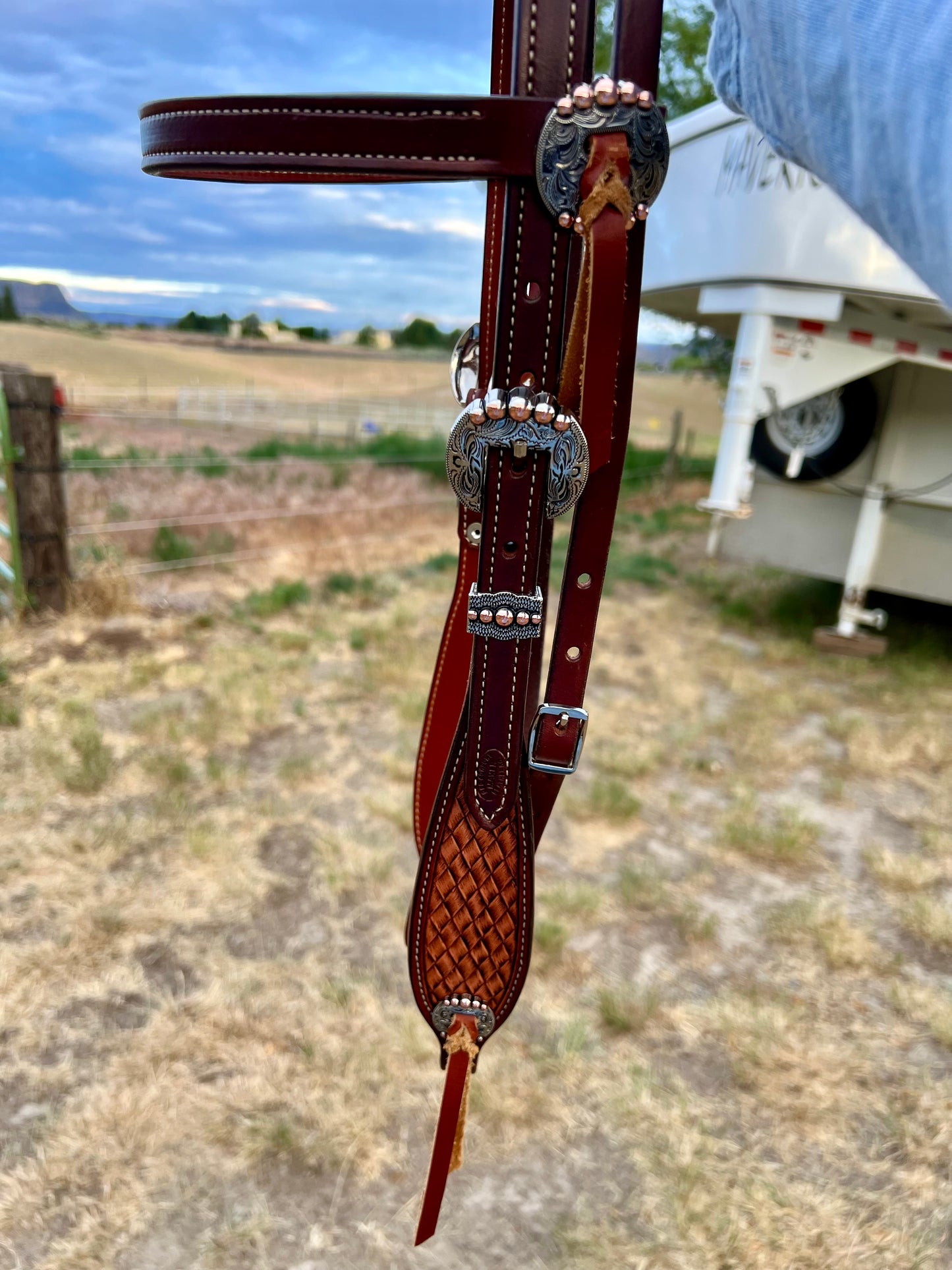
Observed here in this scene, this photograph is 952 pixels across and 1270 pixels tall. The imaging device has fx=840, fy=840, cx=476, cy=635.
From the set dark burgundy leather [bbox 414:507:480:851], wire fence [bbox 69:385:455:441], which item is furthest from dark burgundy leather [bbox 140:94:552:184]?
wire fence [bbox 69:385:455:441]

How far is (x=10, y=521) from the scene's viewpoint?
3.39m

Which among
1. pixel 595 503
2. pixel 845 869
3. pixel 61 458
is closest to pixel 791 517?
pixel 845 869

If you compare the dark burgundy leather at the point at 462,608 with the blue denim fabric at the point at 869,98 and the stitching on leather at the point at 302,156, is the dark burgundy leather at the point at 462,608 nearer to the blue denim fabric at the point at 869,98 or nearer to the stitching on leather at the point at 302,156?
the stitching on leather at the point at 302,156

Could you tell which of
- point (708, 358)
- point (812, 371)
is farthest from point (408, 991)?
point (708, 358)

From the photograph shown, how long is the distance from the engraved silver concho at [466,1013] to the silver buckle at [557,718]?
236mm

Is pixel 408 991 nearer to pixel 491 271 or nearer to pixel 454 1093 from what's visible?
pixel 454 1093

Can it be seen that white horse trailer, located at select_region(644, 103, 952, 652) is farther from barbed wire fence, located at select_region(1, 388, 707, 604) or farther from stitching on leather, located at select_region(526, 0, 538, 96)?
stitching on leather, located at select_region(526, 0, 538, 96)


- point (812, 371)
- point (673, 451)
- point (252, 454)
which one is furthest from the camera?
point (673, 451)

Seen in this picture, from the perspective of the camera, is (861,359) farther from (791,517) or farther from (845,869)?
→ (845,869)

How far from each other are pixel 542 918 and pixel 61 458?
274cm

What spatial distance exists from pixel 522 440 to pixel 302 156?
0.87 feet

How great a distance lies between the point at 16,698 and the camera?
110 inches

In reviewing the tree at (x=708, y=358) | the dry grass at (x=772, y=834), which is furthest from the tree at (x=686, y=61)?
the dry grass at (x=772, y=834)

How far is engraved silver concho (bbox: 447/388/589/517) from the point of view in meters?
0.65
